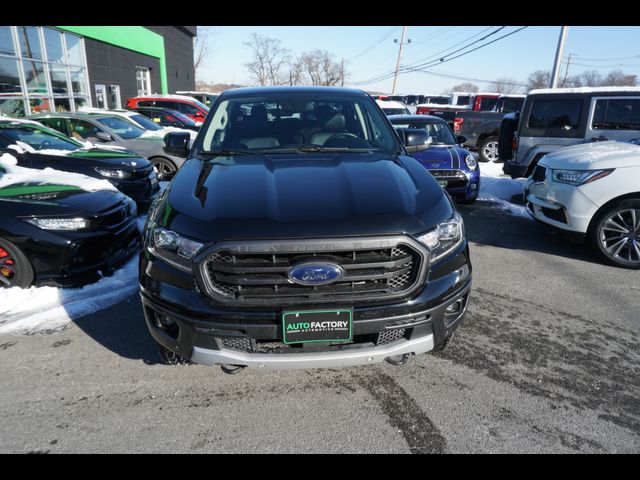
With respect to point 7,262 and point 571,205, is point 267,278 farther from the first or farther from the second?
point 571,205

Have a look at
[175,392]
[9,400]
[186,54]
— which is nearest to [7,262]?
[9,400]

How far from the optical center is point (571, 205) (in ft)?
15.8

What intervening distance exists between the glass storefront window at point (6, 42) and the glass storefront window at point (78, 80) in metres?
3.73

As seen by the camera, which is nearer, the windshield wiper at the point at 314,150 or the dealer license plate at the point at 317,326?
the dealer license plate at the point at 317,326

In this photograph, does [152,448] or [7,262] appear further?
[7,262]

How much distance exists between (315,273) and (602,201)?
4.11m

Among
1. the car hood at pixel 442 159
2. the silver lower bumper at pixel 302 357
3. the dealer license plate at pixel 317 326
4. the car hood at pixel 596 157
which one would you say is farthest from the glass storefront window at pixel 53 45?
the dealer license plate at pixel 317 326

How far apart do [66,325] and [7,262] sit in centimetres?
95

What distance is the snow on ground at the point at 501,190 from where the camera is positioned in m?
7.53

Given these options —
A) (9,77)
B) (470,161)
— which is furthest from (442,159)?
(9,77)

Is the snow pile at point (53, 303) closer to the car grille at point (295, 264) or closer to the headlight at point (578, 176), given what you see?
the car grille at point (295, 264)

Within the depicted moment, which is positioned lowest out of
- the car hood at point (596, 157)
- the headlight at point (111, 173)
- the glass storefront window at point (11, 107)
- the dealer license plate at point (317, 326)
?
the dealer license plate at point (317, 326)
